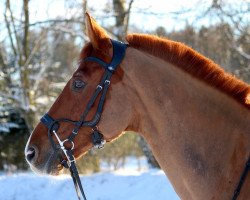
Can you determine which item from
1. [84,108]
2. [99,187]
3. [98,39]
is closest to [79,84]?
[84,108]

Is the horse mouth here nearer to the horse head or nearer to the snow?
the horse head

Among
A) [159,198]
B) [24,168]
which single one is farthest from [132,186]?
[24,168]

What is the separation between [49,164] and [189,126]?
93cm

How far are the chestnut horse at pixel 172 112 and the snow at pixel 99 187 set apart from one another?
483 centimetres

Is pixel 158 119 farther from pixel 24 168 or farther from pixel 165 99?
pixel 24 168

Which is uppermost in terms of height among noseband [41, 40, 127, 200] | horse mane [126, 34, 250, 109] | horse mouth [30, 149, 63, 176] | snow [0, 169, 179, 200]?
horse mane [126, 34, 250, 109]

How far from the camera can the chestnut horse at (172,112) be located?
2.90m

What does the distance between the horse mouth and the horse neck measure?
1.90ft

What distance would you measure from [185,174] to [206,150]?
194 mm

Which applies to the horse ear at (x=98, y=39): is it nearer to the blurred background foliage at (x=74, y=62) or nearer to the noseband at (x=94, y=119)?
the noseband at (x=94, y=119)

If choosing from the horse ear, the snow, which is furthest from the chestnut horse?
the snow

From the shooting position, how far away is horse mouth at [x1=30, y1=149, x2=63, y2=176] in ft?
10.3

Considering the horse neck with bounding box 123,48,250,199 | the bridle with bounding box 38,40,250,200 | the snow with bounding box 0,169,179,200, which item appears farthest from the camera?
the snow with bounding box 0,169,179,200

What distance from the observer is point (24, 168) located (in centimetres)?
1650
